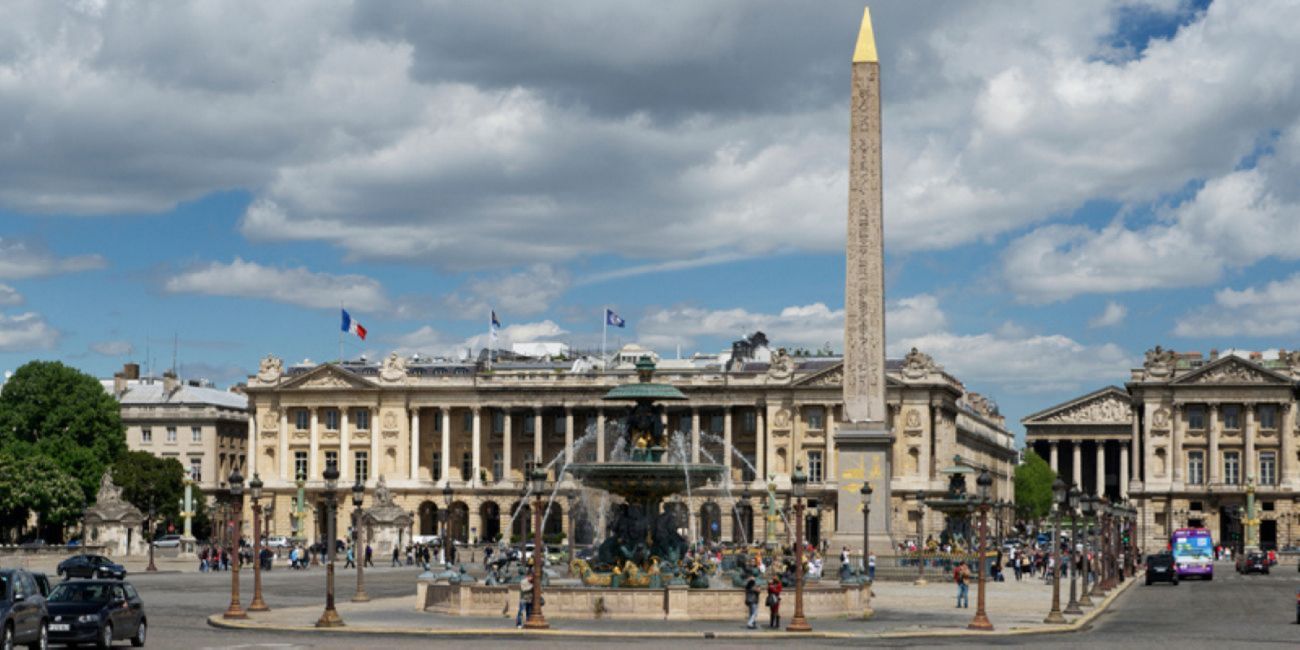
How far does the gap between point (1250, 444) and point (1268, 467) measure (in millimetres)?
1989

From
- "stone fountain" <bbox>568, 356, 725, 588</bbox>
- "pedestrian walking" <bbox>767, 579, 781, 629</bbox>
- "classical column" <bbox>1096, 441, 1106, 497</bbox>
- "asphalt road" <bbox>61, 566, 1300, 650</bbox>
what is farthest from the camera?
"classical column" <bbox>1096, 441, 1106, 497</bbox>

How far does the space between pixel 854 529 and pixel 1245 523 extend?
195 ft

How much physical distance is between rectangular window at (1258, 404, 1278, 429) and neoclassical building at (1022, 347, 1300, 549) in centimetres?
6

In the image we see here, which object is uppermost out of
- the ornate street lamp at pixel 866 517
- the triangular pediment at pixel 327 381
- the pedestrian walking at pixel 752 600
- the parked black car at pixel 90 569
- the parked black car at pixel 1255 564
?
the triangular pediment at pixel 327 381

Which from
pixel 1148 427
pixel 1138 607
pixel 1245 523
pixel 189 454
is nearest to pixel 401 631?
pixel 1138 607

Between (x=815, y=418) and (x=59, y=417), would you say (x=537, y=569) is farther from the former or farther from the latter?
(x=815, y=418)

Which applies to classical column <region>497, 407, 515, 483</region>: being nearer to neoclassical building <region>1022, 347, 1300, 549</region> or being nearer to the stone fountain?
neoclassical building <region>1022, 347, 1300, 549</region>

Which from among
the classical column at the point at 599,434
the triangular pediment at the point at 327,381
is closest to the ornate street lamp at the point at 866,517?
the classical column at the point at 599,434

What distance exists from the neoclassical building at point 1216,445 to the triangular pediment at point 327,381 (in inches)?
2070

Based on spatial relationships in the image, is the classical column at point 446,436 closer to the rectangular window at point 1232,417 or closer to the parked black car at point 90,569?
the rectangular window at point 1232,417

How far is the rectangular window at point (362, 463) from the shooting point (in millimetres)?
143250

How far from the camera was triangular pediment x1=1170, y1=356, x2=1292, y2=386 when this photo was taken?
12834 centimetres

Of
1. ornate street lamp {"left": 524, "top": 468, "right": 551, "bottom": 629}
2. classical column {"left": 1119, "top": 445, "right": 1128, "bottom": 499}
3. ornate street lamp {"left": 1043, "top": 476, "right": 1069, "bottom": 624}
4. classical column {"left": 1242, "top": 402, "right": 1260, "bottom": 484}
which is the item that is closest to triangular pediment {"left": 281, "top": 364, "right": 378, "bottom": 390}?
classical column {"left": 1242, "top": 402, "right": 1260, "bottom": 484}

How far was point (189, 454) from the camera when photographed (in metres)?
148
